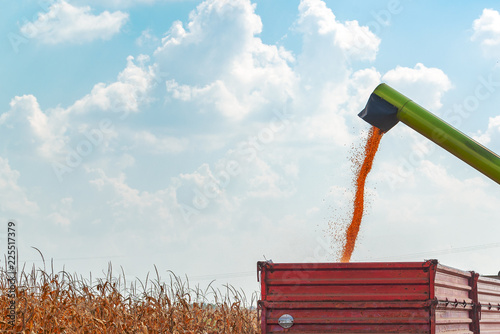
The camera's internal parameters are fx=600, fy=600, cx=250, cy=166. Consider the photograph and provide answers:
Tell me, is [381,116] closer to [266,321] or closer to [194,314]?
[266,321]

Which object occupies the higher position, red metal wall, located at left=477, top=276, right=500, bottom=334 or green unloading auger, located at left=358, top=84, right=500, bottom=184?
green unloading auger, located at left=358, top=84, right=500, bottom=184

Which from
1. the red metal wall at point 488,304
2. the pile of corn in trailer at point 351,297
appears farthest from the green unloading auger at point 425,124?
the red metal wall at point 488,304

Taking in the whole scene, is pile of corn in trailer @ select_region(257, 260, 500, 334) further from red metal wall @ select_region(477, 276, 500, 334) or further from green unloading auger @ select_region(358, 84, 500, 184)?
red metal wall @ select_region(477, 276, 500, 334)

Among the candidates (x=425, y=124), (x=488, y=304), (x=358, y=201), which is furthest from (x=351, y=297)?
(x=488, y=304)

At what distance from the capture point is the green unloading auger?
6.34 meters

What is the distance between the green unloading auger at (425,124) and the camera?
20.8ft

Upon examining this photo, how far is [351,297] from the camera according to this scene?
7.53m

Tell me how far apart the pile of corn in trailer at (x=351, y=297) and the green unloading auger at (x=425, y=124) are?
5.32 feet

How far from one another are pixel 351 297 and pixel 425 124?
2.38 meters

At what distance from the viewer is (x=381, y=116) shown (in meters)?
7.21

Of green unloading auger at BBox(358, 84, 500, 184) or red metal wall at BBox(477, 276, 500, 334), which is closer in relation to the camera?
green unloading auger at BBox(358, 84, 500, 184)

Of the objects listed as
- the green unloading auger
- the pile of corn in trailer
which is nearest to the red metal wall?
the pile of corn in trailer

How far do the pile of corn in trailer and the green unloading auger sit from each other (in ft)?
5.32

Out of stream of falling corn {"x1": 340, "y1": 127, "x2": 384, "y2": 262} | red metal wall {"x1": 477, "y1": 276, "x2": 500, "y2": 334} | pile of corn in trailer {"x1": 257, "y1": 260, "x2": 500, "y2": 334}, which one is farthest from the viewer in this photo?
red metal wall {"x1": 477, "y1": 276, "x2": 500, "y2": 334}
